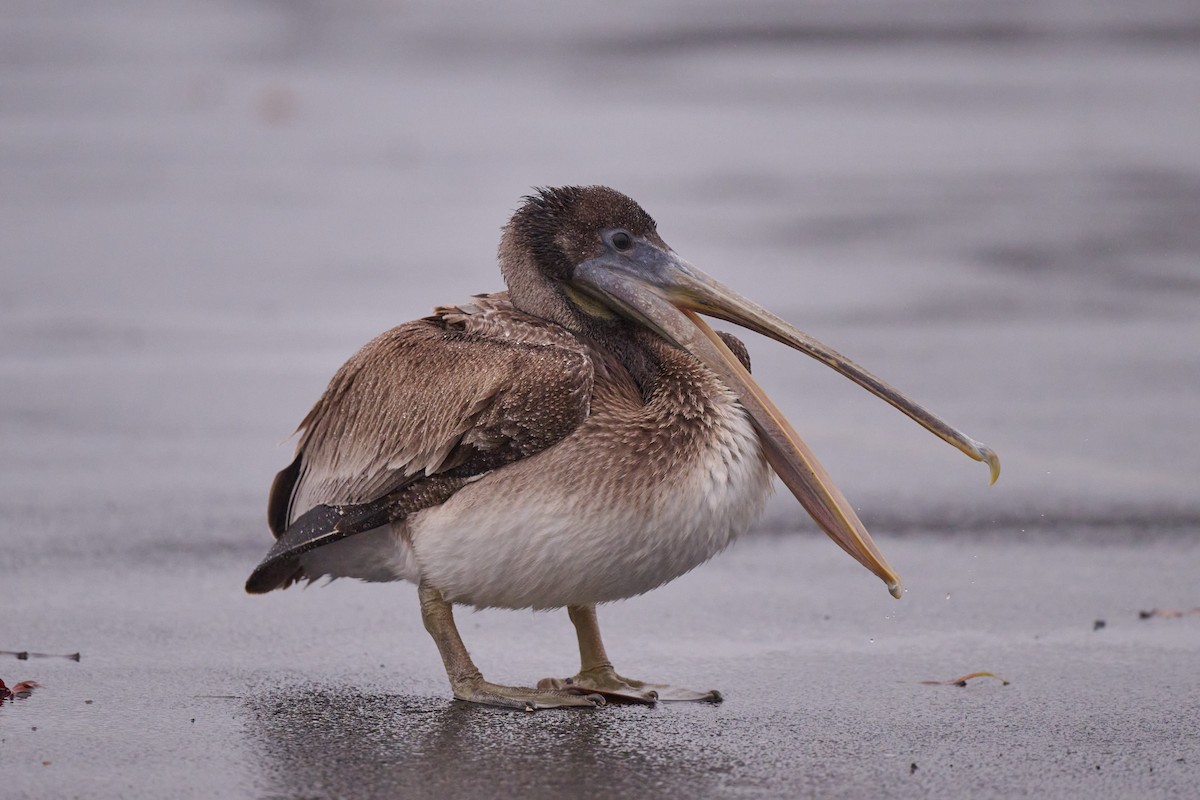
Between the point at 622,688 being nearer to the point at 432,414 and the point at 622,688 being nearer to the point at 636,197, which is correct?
the point at 432,414

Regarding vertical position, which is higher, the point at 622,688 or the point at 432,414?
the point at 432,414

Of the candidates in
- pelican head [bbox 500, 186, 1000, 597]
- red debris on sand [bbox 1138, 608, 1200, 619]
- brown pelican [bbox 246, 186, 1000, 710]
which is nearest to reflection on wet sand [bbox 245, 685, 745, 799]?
brown pelican [bbox 246, 186, 1000, 710]

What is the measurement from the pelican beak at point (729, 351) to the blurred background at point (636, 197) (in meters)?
1.68

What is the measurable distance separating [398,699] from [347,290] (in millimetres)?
5827

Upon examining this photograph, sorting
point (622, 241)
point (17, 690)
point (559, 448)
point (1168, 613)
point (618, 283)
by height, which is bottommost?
point (17, 690)

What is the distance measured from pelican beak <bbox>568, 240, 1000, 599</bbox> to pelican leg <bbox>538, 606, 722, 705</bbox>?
0.50m

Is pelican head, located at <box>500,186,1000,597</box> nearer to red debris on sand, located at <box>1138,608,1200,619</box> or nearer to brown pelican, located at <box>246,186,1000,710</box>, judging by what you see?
brown pelican, located at <box>246,186,1000,710</box>

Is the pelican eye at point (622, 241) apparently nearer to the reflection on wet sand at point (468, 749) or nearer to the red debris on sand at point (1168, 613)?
the reflection on wet sand at point (468, 749)

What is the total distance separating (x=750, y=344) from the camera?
29.0 ft

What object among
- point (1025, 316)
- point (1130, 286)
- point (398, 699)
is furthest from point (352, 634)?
point (1130, 286)

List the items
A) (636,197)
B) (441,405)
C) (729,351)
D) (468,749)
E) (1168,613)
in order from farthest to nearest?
(636,197) → (1168,613) → (729,351) → (441,405) → (468,749)

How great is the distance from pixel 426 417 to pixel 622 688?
0.79 meters

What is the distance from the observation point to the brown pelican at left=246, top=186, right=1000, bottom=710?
413 centimetres

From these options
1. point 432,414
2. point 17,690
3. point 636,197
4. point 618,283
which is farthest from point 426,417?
point 636,197
